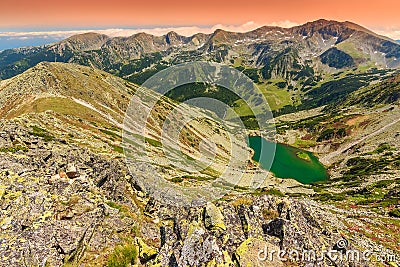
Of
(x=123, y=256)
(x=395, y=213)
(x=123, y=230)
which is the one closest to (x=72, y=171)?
(x=123, y=230)

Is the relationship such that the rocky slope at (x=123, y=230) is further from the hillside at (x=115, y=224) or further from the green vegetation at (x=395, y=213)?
the green vegetation at (x=395, y=213)

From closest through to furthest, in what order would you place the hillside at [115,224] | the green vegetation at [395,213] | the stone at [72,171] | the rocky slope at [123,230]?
the rocky slope at [123,230] < the hillside at [115,224] < the stone at [72,171] < the green vegetation at [395,213]

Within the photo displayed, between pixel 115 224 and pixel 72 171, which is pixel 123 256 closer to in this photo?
pixel 115 224

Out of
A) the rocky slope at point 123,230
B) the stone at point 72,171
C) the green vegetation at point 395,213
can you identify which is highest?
the stone at point 72,171

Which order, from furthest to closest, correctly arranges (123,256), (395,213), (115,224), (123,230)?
(395,213)
(115,224)
(123,230)
(123,256)

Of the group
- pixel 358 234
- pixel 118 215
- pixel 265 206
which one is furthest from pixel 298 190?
pixel 118 215

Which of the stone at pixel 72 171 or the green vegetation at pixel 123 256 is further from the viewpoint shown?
the stone at pixel 72 171

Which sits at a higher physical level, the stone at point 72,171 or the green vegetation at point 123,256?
the stone at point 72,171

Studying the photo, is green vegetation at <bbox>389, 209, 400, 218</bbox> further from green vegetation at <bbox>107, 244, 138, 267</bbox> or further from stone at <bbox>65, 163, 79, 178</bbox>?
stone at <bbox>65, 163, 79, 178</bbox>

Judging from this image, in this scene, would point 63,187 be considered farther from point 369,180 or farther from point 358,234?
point 369,180

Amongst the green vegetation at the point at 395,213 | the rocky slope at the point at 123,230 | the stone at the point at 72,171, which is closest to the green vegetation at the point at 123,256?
the rocky slope at the point at 123,230

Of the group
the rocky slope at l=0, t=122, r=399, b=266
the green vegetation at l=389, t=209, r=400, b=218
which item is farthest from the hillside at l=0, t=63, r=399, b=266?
the green vegetation at l=389, t=209, r=400, b=218
